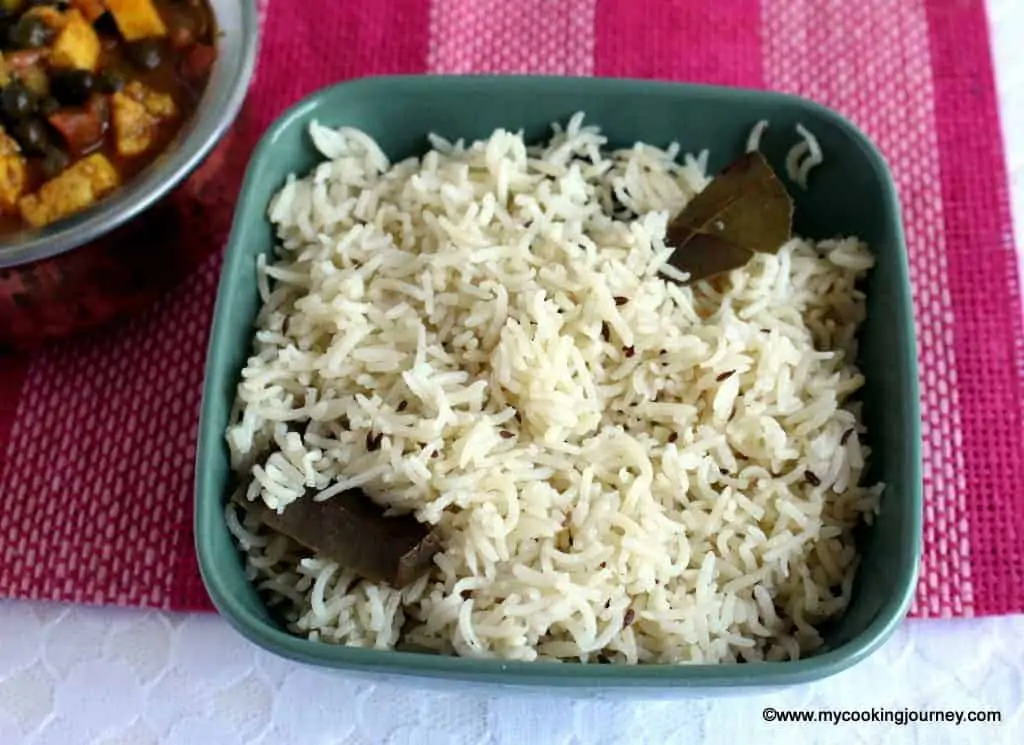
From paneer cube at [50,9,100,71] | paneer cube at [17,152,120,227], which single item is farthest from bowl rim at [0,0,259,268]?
paneer cube at [50,9,100,71]

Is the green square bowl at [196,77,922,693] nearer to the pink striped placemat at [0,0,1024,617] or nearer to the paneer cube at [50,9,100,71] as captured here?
the pink striped placemat at [0,0,1024,617]

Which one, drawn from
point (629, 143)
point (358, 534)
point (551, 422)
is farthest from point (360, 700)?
point (629, 143)

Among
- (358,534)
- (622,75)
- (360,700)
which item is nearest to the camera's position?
(358,534)

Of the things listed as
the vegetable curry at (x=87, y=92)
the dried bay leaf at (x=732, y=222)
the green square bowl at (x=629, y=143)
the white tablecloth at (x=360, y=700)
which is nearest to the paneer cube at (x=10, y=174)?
the vegetable curry at (x=87, y=92)

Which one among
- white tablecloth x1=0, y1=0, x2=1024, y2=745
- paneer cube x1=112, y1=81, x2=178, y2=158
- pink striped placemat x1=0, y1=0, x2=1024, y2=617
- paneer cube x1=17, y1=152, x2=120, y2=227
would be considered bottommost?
white tablecloth x1=0, y1=0, x2=1024, y2=745

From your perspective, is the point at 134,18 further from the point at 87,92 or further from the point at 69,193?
the point at 69,193

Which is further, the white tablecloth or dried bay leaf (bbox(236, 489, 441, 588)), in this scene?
the white tablecloth

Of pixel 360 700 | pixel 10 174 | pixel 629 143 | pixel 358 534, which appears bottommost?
pixel 360 700

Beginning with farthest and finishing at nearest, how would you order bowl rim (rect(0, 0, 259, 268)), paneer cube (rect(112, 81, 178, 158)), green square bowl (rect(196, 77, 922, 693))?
paneer cube (rect(112, 81, 178, 158)), bowl rim (rect(0, 0, 259, 268)), green square bowl (rect(196, 77, 922, 693))
